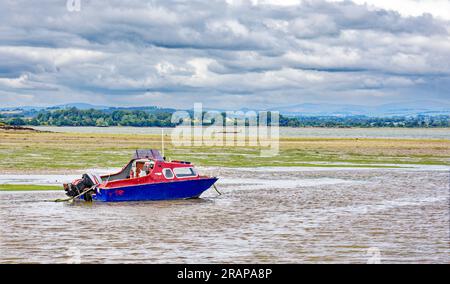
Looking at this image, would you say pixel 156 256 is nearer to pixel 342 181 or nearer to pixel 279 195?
pixel 279 195

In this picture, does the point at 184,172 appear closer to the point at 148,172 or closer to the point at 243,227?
the point at 148,172

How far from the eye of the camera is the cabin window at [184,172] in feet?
121

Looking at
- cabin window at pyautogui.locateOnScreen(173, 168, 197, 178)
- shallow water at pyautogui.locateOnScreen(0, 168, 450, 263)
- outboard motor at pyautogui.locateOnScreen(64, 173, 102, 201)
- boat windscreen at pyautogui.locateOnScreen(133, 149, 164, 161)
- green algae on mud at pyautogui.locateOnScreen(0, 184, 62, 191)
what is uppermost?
boat windscreen at pyautogui.locateOnScreen(133, 149, 164, 161)

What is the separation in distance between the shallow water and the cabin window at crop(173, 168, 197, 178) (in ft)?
4.75

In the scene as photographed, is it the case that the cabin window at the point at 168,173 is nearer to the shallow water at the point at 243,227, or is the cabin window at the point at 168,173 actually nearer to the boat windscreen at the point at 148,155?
the boat windscreen at the point at 148,155

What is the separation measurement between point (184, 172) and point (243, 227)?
1048 centimetres

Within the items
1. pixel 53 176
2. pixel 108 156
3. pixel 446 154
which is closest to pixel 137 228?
pixel 53 176

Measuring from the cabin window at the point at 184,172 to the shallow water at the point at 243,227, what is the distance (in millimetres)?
1447

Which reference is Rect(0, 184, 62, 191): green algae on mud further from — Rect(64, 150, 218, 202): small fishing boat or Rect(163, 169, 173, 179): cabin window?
Rect(163, 169, 173, 179): cabin window

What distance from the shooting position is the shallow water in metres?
21.4

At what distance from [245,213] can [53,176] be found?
70.0 ft

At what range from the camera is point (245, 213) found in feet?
104

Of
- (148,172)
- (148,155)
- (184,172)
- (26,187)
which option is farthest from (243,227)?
(26,187)

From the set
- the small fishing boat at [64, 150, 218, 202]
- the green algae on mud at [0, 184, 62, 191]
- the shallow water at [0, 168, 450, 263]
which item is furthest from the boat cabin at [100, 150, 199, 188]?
the green algae on mud at [0, 184, 62, 191]
